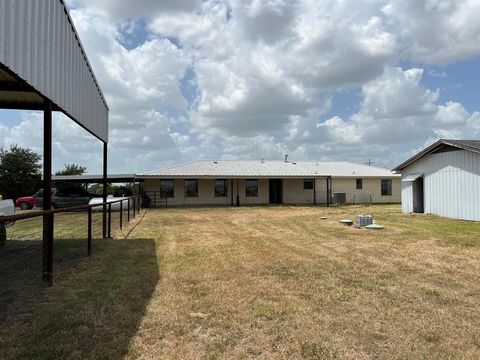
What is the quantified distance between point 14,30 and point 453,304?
6060mm

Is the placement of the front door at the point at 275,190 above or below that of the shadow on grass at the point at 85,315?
above

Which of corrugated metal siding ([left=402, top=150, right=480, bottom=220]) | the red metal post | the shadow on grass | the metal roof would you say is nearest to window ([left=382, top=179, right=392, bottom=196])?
the metal roof

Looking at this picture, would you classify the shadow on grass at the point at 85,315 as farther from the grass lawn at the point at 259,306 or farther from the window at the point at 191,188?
the window at the point at 191,188

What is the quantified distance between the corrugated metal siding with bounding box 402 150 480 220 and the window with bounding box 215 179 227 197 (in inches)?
561

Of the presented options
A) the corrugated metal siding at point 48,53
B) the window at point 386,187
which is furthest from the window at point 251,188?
the corrugated metal siding at point 48,53

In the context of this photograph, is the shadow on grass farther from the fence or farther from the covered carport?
the covered carport

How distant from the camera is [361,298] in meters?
5.45

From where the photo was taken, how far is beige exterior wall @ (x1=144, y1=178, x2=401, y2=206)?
29984 millimetres

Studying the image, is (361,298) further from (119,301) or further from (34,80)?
(34,80)

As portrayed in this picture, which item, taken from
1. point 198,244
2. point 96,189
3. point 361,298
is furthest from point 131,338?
point 96,189

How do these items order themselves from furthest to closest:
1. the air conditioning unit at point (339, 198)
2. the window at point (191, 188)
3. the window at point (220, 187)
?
1. the air conditioning unit at point (339, 198)
2. the window at point (220, 187)
3. the window at point (191, 188)

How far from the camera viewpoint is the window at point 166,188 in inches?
1170

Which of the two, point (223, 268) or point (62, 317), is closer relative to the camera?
point (62, 317)

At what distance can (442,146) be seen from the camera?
18875mm
